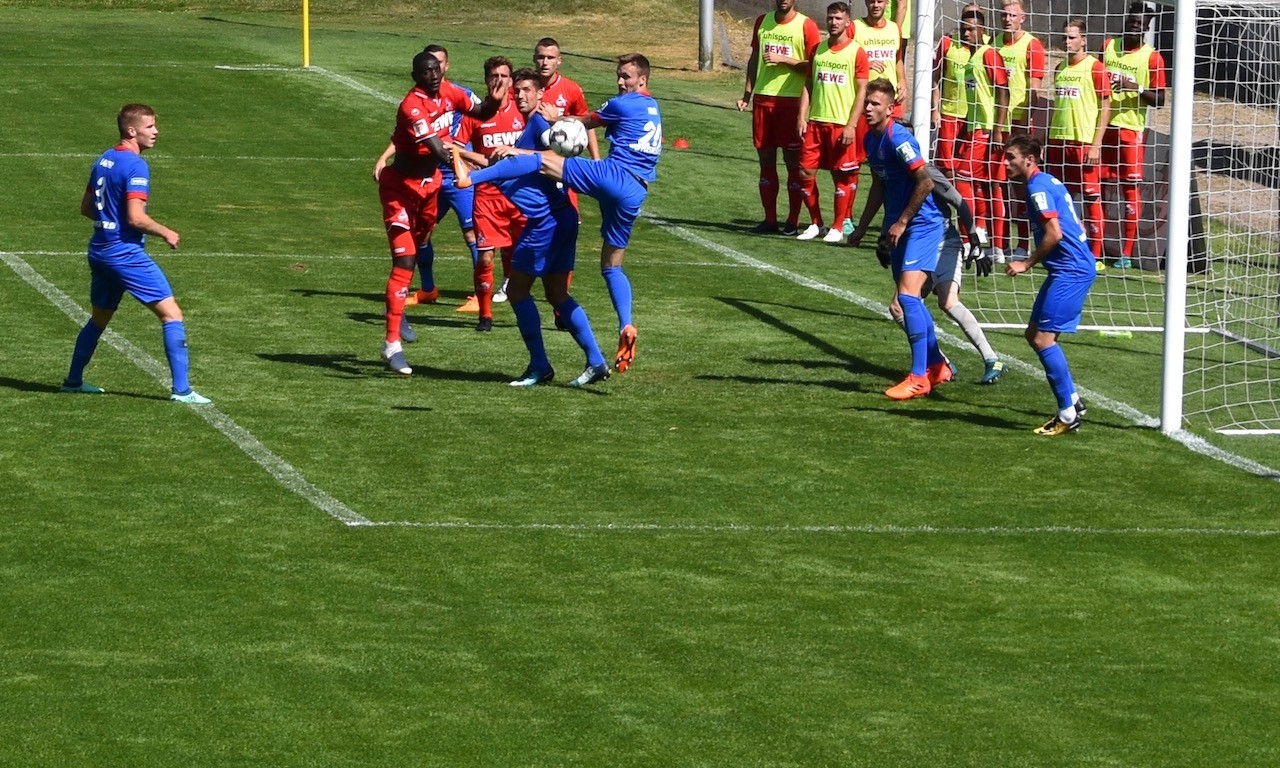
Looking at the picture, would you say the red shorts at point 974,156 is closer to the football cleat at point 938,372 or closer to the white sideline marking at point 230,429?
the football cleat at point 938,372

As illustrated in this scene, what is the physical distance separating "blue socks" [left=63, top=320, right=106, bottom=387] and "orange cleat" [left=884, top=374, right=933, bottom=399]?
5.13 metres

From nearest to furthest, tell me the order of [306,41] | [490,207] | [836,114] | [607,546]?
[607,546] < [490,207] < [836,114] < [306,41]

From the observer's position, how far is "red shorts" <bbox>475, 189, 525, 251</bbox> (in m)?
16.1

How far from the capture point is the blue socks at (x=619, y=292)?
1368cm

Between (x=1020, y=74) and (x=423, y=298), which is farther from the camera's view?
(x=1020, y=74)

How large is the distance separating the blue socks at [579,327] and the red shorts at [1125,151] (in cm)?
731

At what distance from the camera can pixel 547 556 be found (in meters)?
9.97

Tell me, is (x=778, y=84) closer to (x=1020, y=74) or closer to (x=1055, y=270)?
(x=1020, y=74)

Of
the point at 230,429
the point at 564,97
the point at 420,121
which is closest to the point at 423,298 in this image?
the point at 564,97

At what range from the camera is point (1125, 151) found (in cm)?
1961

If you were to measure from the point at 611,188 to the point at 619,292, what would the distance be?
72cm

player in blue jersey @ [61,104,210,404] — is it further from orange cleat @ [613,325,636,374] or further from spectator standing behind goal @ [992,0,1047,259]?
spectator standing behind goal @ [992,0,1047,259]

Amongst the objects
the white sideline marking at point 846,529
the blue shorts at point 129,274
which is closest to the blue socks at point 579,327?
the blue shorts at point 129,274

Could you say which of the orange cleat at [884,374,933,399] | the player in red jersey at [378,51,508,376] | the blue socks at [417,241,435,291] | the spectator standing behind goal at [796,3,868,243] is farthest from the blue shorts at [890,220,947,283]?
the spectator standing behind goal at [796,3,868,243]
